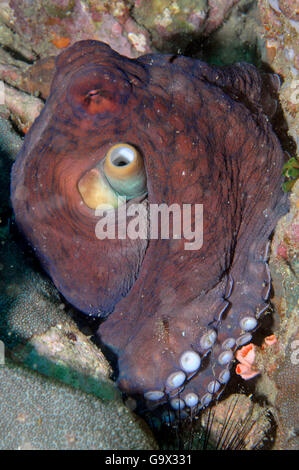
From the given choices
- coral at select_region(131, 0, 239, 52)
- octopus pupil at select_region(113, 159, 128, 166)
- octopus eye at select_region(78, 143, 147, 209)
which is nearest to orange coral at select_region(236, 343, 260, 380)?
octopus eye at select_region(78, 143, 147, 209)

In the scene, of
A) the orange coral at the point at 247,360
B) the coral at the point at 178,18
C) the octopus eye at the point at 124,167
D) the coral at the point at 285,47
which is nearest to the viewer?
the octopus eye at the point at 124,167

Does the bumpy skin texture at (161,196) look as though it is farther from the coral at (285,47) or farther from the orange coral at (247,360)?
the orange coral at (247,360)

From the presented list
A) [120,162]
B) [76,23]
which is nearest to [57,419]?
[120,162]

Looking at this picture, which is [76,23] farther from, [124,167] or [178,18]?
[124,167]

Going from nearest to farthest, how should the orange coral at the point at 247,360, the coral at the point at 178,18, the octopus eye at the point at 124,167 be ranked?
the octopus eye at the point at 124,167 < the orange coral at the point at 247,360 < the coral at the point at 178,18

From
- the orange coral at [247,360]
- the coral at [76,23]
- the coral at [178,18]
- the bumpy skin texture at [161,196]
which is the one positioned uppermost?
the coral at [178,18]

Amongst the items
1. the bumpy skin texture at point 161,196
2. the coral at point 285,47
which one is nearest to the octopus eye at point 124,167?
the bumpy skin texture at point 161,196

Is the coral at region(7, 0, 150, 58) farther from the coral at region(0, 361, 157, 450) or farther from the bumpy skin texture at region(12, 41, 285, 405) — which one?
the coral at region(0, 361, 157, 450)
